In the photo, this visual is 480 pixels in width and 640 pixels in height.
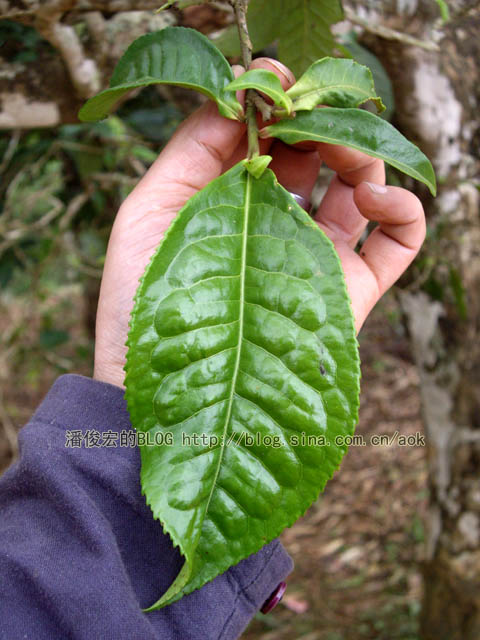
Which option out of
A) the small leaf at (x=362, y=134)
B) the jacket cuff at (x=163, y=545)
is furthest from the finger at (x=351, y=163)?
the jacket cuff at (x=163, y=545)

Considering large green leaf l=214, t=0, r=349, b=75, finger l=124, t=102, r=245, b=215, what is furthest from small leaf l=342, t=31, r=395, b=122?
finger l=124, t=102, r=245, b=215

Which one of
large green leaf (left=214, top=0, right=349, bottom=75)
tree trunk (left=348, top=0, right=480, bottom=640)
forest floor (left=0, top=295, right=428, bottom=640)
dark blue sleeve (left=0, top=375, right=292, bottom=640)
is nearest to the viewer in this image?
dark blue sleeve (left=0, top=375, right=292, bottom=640)

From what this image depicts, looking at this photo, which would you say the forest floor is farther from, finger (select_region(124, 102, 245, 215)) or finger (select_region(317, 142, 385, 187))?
finger (select_region(317, 142, 385, 187))

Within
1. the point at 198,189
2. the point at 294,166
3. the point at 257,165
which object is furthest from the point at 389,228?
the point at 257,165

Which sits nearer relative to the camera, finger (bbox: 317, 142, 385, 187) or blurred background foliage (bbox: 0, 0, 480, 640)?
finger (bbox: 317, 142, 385, 187)

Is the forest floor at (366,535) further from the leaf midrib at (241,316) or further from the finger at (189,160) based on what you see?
the leaf midrib at (241,316)
